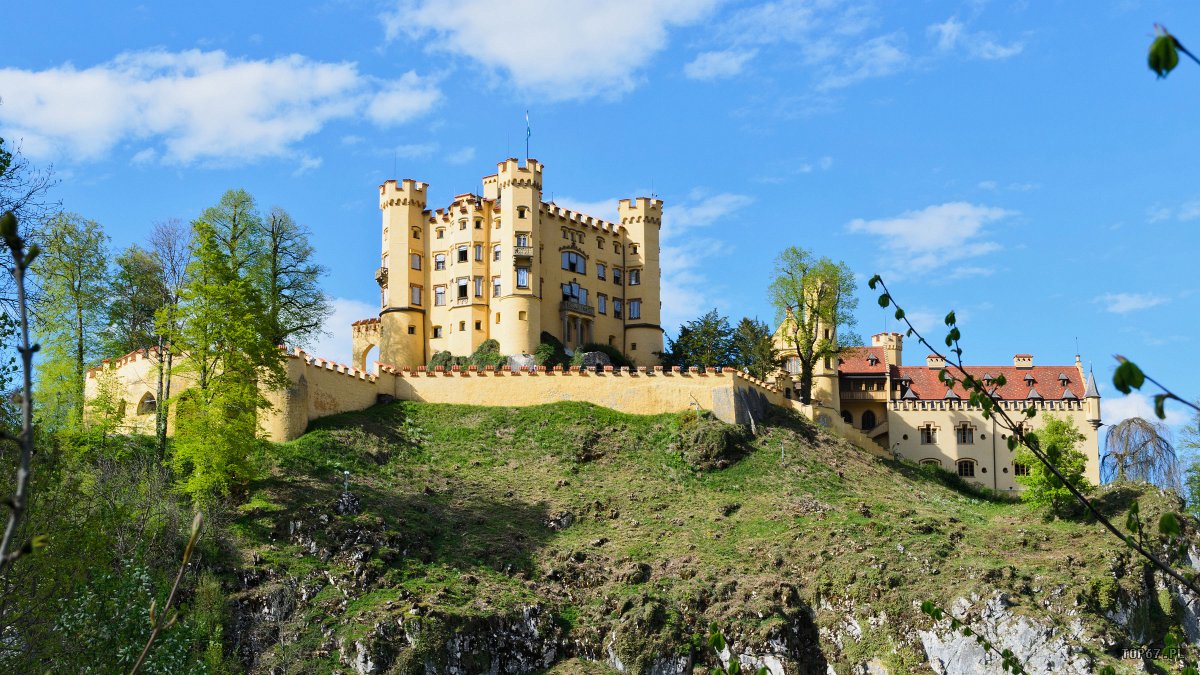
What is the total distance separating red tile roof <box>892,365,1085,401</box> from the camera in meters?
75.4

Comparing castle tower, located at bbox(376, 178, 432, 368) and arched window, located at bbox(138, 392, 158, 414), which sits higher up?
castle tower, located at bbox(376, 178, 432, 368)

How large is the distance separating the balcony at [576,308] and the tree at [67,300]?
2678 centimetres

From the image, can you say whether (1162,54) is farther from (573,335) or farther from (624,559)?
(573,335)

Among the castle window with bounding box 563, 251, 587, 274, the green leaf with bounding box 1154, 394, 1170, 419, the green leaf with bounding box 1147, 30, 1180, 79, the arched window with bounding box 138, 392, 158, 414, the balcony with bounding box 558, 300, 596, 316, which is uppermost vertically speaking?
the castle window with bounding box 563, 251, 587, 274

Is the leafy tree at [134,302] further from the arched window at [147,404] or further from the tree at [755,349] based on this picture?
the tree at [755,349]

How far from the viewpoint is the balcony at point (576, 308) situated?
75.2 m

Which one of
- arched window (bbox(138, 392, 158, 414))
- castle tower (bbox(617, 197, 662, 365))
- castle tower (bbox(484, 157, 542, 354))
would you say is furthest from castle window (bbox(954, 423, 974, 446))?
arched window (bbox(138, 392, 158, 414))

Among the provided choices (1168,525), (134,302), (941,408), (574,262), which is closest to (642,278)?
(574,262)

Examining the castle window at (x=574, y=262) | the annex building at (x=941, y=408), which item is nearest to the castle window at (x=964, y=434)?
the annex building at (x=941, y=408)

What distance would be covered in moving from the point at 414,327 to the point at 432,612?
105ft

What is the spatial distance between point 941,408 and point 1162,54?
70617 mm

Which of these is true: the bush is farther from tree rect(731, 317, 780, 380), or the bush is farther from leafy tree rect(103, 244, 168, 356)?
leafy tree rect(103, 244, 168, 356)

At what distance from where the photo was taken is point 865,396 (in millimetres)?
76062

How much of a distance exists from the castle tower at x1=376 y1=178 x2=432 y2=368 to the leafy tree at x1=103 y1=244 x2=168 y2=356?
13.1 meters
